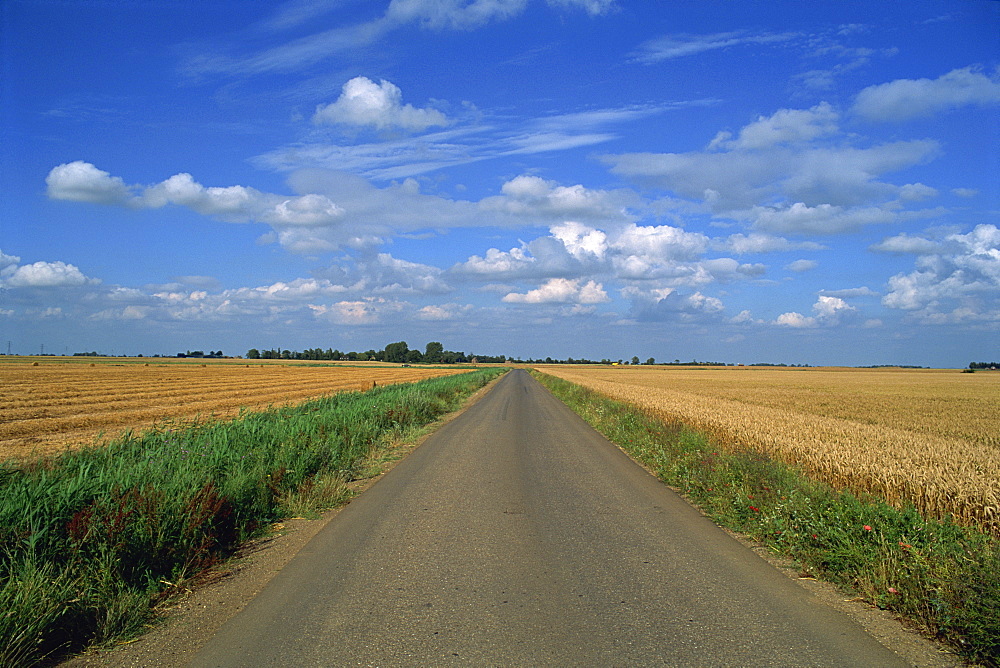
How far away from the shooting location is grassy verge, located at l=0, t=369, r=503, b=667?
4.04m

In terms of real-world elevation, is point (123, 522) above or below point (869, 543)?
above

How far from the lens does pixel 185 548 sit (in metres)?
5.61

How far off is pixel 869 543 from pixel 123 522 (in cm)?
686

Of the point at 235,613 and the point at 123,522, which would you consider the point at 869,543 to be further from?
the point at 123,522

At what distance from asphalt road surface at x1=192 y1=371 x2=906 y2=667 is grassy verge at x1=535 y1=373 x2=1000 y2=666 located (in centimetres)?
49

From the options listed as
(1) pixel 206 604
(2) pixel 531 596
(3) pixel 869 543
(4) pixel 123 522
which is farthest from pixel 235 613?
(3) pixel 869 543

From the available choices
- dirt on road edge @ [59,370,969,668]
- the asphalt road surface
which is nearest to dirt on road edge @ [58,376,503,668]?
dirt on road edge @ [59,370,969,668]

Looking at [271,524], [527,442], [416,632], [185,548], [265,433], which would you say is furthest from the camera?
[527,442]


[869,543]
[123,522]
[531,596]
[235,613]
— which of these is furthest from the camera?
[869,543]

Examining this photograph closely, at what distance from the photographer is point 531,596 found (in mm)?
4699

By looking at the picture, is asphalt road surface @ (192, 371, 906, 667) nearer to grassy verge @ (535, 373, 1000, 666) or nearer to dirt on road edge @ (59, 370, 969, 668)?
dirt on road edge @ (59, 370, 969, 668)

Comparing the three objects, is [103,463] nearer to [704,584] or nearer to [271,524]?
[271,524]

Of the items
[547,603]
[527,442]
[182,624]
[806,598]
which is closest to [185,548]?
[182,624]

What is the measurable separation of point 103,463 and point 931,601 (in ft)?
29.7
